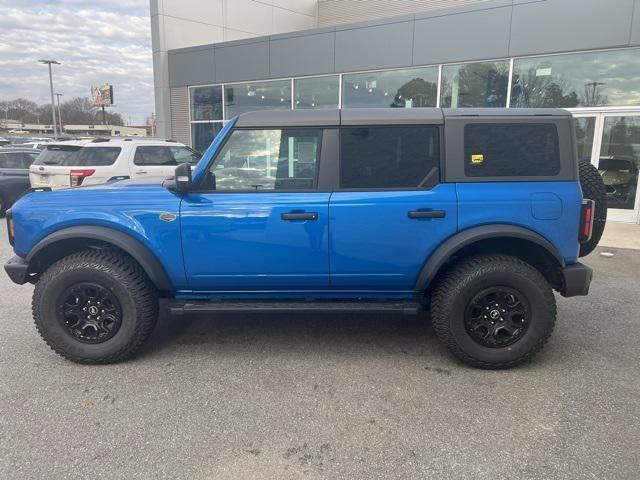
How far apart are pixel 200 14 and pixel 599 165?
43.7 feet

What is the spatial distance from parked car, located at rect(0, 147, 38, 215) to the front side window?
32.1 ft

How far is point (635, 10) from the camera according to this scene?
29.1 ft

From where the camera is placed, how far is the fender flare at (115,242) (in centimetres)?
354

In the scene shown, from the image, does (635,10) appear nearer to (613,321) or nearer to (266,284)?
(613,321)

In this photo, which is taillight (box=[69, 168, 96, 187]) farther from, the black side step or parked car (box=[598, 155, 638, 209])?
parked car (box=[598, 155, 638, 209])

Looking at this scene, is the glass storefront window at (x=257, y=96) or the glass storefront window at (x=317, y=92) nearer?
the glass storefront window at (x=317, y=92)

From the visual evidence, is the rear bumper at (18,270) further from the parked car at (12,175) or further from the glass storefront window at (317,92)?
the glass storefront window at (317,92)

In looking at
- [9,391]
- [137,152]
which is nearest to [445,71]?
[137,152]

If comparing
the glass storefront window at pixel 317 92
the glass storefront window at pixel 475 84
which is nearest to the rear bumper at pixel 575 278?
the glass storefront window at pixel 475 84

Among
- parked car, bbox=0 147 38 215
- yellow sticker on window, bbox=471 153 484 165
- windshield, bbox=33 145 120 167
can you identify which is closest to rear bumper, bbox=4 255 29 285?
yellow sticker on window, bbox=471 153 484 165

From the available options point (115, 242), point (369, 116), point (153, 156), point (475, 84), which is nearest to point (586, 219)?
point (369, 116)

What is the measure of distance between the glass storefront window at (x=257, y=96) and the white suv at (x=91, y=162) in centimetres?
488

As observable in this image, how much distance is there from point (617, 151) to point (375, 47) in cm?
595

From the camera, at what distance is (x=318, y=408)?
309 cm
